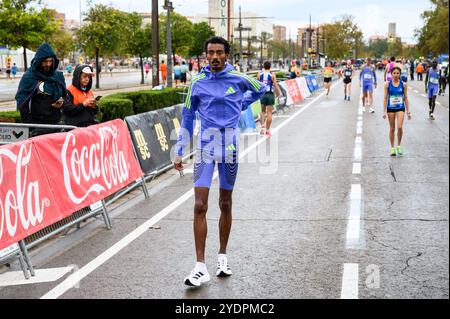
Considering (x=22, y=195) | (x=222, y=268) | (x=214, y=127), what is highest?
(x=214, y=127)

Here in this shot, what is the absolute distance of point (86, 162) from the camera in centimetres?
727

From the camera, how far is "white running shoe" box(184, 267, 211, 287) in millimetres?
5241

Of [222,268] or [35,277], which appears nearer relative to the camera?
[222,268]

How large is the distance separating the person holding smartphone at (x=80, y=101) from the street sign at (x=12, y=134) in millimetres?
1052

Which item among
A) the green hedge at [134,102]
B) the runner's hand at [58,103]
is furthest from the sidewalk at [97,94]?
the runner's hand at [58,103]

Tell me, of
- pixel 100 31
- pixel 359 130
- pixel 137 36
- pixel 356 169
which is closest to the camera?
pixel 356 169

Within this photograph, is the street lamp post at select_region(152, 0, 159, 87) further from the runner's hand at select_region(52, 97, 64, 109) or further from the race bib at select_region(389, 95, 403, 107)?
the runner's hand at select_region(52, 97, 64, 109)

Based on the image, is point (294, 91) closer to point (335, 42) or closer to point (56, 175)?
point (56, 175)

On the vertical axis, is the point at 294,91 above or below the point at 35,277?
above

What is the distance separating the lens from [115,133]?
27.3ft

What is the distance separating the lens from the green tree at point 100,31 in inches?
1555

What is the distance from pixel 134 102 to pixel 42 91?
8.04 meters

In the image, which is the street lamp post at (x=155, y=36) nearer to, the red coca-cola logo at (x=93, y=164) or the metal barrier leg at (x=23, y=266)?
the red coca-cola logo at (x=93, y=164)

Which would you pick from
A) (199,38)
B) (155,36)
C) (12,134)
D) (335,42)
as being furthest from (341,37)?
(12,134)
